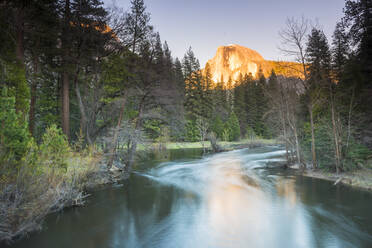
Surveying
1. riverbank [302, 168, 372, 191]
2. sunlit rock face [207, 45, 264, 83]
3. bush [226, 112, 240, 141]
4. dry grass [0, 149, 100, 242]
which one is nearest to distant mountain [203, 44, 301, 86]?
sunlit rock face [207, 45, 264, 83]

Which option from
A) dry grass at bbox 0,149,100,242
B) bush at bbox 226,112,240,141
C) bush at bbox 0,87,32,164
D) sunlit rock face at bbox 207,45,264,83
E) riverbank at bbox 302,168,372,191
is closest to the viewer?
dry grass at bbox 0,149,100,242

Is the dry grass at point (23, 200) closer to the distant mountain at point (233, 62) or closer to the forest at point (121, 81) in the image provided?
the forest at point (121, 81)

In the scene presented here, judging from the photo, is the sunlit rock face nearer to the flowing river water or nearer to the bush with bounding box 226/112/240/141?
the bush with bounding box 226/112/240/141

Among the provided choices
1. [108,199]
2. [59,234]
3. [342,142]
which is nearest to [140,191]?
[108,199]

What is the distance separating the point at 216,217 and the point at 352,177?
30.2 ft

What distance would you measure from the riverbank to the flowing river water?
0.73m

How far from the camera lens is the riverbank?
35.9 feet

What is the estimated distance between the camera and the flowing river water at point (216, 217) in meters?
6.15

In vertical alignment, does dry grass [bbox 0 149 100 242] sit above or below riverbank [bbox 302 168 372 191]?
above

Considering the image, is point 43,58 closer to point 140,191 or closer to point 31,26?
point 31,26

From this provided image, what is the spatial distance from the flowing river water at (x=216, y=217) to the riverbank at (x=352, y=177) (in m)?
0.73

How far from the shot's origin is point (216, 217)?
26.8ft

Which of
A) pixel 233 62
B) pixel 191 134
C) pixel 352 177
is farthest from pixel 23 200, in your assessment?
pixel 233 62

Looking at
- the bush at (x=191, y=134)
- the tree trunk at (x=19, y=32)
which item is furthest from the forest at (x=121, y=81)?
the bush at (x=191, y=134)
